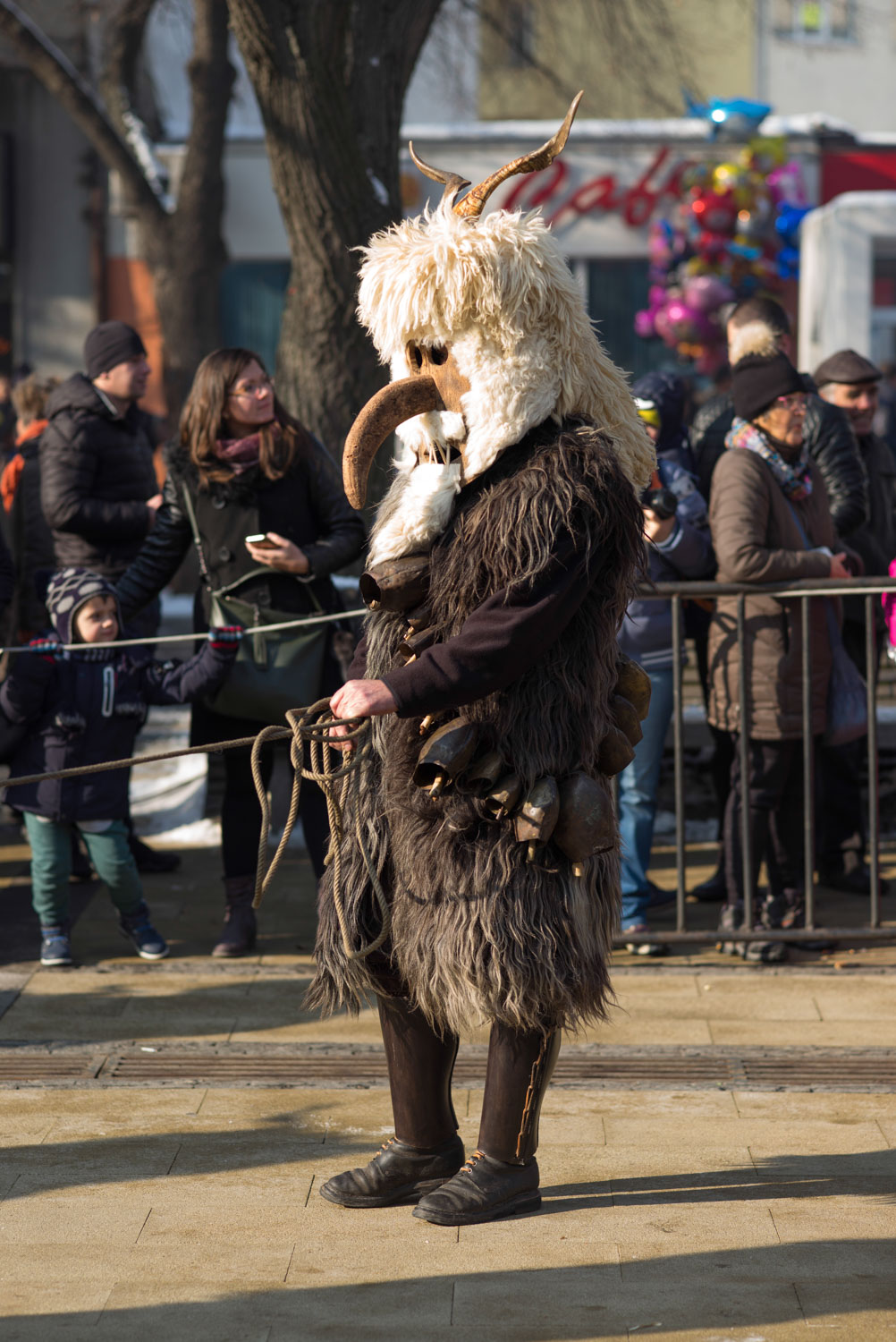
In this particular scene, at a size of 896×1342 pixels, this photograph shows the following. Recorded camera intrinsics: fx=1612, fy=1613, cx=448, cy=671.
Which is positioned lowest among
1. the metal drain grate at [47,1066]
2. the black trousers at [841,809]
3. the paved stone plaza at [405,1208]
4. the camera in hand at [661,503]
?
the paved stone plaza at [405,1208]

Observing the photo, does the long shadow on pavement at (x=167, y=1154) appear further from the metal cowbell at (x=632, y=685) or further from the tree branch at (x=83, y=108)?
the tree branch at (x=83, y=108)

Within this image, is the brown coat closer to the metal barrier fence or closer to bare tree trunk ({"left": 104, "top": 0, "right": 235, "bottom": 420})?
the metal barrier fence

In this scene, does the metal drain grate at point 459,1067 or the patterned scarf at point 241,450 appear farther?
the patterned scarf at point 241,450

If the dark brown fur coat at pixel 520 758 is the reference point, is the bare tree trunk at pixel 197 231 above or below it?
above

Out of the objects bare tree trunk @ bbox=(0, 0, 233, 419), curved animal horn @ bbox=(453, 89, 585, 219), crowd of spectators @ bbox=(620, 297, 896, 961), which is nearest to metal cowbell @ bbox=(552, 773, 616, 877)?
curved animal horn @ bbox=(453, 89, 585, 219)

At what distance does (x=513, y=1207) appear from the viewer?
11.3ft

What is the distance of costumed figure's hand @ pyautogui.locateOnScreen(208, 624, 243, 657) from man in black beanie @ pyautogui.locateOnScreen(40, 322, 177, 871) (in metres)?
0.97

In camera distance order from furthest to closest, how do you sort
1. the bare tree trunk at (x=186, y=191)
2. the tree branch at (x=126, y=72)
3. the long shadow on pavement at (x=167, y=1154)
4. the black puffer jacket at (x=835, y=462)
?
the tree branch at (x=126, y=72) < the bare tree trunk at (x=186, y=191) < the black puffer jacket at (x=835, y=462) < the long shadow on pavement at (x=167, y=1154)

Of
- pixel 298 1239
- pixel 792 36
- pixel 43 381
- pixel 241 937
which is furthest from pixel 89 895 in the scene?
pixel 792 36

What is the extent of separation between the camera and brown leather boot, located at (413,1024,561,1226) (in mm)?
3406

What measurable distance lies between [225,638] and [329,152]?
2970mm

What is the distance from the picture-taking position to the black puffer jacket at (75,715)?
5.36 metres

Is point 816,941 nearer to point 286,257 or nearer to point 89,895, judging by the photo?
point 89,895

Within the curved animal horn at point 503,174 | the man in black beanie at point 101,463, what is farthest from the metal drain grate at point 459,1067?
the curved animal horn at point 503,174
